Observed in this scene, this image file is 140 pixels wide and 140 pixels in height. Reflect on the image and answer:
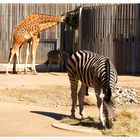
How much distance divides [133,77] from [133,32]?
247 cm

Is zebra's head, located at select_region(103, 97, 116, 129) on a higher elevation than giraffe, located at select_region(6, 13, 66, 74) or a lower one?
lower

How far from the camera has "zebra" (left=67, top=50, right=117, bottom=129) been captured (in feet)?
33.3

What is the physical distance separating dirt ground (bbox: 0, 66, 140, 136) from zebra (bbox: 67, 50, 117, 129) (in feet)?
1.95

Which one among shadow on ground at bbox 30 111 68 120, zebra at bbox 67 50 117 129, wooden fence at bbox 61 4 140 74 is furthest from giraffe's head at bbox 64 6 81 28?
zebra at bbox 67 50 117 129

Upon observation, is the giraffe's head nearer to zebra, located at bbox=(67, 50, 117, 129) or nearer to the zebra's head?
zebra, located at bbox=(67, 50, 117, 129)

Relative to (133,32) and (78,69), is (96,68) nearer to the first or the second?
(78,69)

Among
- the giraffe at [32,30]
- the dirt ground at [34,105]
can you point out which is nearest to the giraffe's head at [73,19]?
the giraffe at [32,30]

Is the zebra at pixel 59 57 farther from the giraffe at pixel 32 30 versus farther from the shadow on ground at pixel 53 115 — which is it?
the shadow on ground at pixel 53 115

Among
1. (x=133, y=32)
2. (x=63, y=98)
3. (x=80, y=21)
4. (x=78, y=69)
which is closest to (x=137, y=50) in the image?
(x=133, y=32)

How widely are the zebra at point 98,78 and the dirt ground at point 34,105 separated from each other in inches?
23.3

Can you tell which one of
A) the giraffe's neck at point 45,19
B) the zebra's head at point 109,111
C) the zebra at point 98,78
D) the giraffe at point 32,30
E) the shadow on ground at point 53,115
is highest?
the giraffe's neck at point 45,19

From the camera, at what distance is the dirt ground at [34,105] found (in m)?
10.5

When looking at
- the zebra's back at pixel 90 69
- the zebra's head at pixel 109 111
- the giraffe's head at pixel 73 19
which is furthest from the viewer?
the giraffe's head at pixel 73 19

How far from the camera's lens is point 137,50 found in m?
24.2
